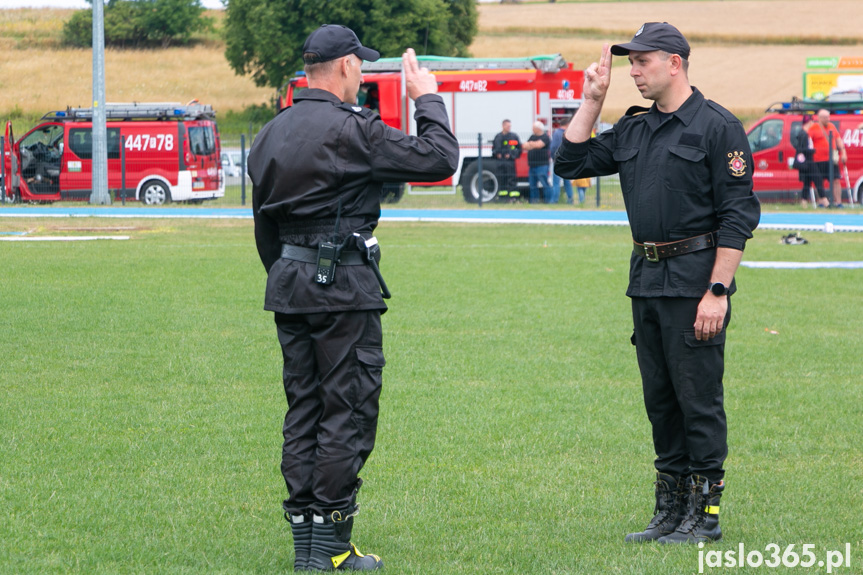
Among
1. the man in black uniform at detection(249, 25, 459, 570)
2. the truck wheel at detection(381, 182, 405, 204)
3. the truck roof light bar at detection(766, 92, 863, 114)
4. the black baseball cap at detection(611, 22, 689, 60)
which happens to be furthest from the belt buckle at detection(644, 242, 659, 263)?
the truck roof light bar at detection(766, 92, 863, 114)

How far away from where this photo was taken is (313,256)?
4047mm

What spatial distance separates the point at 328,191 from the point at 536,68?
77.3ft

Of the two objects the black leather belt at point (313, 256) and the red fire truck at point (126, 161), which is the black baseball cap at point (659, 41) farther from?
the red fire truck at point (126, 161)

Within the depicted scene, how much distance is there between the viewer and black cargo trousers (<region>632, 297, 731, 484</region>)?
4363mm

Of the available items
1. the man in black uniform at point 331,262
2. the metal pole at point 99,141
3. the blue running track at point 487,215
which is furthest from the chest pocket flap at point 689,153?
the metal pole at point 99,141

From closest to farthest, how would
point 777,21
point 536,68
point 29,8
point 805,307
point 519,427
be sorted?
point 519,427, point 805,307, point 536,68, point 777,21, point 29,8

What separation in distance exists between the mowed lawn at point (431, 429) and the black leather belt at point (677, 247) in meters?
1.19

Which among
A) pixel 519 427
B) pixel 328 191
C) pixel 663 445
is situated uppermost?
pixel 328 191

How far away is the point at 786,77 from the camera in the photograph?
64.9 meters

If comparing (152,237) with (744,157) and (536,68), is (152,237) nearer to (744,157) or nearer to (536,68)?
(536,68)

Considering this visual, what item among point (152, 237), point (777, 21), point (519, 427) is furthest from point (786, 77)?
point (519, 427)

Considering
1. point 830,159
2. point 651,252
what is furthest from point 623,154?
point 830,159

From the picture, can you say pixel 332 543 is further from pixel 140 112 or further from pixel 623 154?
pixel 140 112

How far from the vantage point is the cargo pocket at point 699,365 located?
14.3 ft
